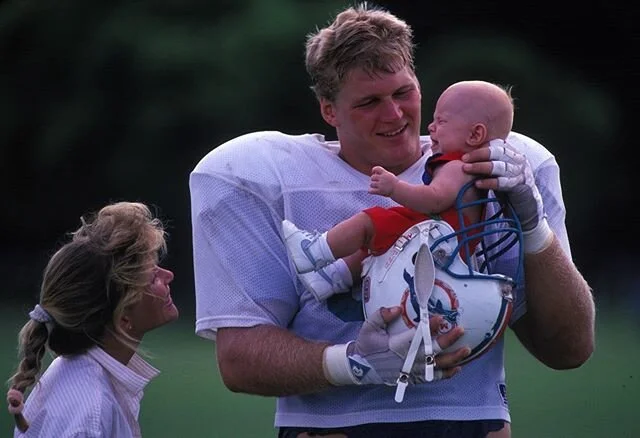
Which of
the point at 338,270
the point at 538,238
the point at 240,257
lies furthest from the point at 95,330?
the point at 538,238

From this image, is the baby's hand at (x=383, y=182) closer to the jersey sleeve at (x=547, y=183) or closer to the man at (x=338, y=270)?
the man at (x=338, y=270)

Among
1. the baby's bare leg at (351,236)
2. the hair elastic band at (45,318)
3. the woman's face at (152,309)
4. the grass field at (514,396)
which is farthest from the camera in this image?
the grass field at (514,396)

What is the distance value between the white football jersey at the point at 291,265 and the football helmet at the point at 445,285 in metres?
0.25

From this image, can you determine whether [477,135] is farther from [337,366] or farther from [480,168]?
[337,366]

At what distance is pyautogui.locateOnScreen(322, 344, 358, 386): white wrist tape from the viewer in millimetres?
2607

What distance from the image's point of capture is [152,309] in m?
3.09

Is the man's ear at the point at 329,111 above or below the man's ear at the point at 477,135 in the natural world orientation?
above

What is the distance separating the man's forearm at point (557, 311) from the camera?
Answer: 2.75m

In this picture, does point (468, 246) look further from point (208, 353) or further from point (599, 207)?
point (599, 207)

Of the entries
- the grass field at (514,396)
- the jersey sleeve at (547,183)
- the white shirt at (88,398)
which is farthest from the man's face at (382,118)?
the grass field at (514,396)

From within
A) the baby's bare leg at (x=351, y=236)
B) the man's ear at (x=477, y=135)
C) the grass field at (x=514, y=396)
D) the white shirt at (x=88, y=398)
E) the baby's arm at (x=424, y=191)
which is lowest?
the grass field at (x=514, y=396)

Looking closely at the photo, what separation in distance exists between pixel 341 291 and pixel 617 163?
5565mm

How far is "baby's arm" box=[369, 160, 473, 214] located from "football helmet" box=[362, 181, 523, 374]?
0.02 meters

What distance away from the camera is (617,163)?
8.02 m
